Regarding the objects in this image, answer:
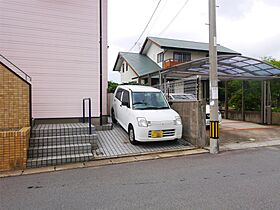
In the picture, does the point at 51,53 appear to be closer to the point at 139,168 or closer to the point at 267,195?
the point at 139,168

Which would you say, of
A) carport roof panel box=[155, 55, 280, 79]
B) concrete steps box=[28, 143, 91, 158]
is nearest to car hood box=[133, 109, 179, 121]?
concrete steps box=[28, 143, 91, 158]

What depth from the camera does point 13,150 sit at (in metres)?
4.82

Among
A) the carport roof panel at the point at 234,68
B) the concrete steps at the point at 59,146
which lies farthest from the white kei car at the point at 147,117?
the carport roof panel at the point at 234,68

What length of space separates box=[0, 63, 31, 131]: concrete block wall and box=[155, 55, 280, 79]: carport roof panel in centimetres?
594

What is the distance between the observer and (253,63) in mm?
9531

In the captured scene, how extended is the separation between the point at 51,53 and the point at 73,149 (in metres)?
3.96

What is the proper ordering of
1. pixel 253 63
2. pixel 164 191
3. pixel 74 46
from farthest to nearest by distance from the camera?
pixel 253 63
pixel 74 46
pixel 164 191

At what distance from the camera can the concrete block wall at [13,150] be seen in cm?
475

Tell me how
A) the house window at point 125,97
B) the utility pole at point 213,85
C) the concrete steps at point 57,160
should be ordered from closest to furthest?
the concrete steps at point 57,160, the utility pole at point 213,85, the house window at point 125,97

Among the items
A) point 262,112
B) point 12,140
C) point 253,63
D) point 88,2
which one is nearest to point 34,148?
point 12,140

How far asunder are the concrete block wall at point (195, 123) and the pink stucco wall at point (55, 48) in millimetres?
3410

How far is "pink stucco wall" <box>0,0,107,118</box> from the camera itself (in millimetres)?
7406

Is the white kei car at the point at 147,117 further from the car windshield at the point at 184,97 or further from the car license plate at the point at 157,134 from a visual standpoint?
the car windshield at the point at 184,97

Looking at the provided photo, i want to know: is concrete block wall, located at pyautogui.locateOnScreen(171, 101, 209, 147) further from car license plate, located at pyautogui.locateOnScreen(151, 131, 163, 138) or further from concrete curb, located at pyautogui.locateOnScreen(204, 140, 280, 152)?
car license plate, located at pyautogui.locateOnScreen(151, 131, 163, 138)
